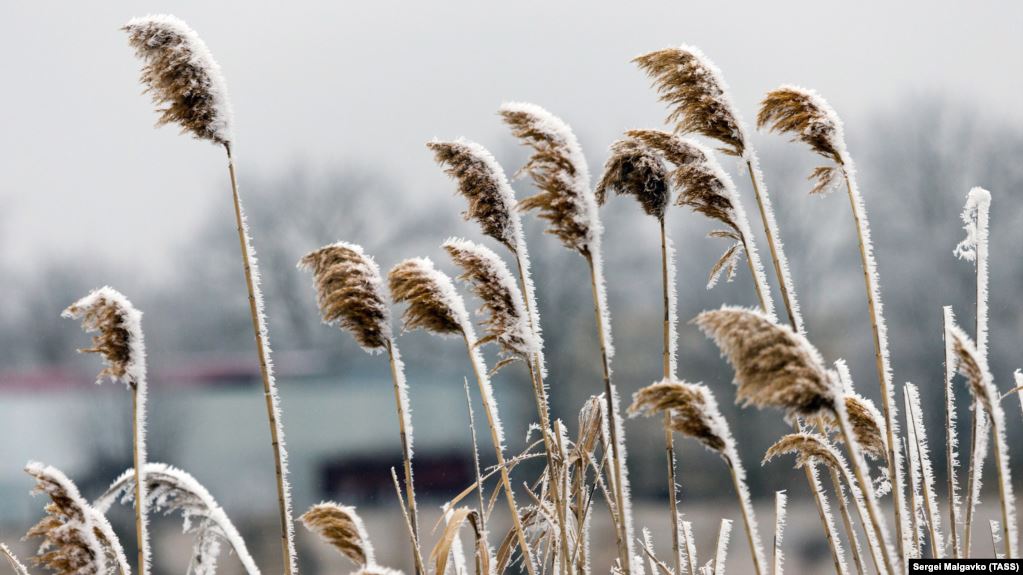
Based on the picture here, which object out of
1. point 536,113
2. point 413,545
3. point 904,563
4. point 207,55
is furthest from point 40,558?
point 904,563

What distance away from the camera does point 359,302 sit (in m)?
0.79

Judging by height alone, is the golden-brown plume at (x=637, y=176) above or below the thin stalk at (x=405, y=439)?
above

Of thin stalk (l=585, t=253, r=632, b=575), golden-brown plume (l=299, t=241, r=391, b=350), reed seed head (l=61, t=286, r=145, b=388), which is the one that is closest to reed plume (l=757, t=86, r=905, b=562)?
thin stalk (l=585, t=253, r=632, b=575)

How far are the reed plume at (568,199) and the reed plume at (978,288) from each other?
1.16 ft

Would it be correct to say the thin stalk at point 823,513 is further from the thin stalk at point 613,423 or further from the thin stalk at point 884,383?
the thin stalk at point 613,423

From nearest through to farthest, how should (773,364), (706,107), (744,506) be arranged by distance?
(773,364) < (744,506) < (706,107)

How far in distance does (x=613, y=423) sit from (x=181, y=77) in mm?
429

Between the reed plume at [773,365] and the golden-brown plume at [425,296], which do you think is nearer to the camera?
the reed plume at [773,365]

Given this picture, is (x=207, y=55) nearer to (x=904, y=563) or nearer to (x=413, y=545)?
(x=413, y=545)

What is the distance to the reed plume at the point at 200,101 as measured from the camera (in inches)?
30.6

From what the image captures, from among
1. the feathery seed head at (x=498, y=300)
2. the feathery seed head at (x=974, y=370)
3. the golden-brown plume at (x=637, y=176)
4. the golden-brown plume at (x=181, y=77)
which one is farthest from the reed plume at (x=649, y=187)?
the golden-brown plume at (x=181, y=77)

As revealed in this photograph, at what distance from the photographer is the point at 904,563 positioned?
737 mm

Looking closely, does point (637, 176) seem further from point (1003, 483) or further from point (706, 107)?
point (1003, 483)

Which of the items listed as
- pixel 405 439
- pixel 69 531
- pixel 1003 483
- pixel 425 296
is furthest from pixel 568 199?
pixel 69 531
